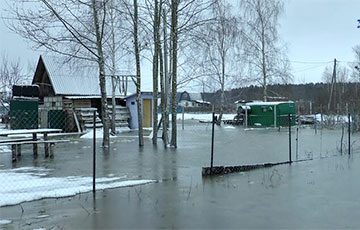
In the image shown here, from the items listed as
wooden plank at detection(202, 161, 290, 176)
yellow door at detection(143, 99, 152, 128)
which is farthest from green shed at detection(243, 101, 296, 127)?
wooden plank at detection(202, 161, 290, 176)

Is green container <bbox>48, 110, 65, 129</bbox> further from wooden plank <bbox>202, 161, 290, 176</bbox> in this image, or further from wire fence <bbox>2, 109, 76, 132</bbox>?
wooden plank <bbox>202, 161, 290, 176</bbox>

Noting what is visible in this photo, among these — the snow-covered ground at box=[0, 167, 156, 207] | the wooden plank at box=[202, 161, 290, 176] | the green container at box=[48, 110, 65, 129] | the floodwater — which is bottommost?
the floodwater

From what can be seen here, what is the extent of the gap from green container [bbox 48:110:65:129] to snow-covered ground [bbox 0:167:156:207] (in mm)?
18059

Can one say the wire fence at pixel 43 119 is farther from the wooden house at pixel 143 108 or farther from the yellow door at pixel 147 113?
the yellow door at pixel 147 113

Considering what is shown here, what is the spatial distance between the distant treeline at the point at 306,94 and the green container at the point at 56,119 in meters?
17.5

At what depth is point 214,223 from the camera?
5547 millimetres

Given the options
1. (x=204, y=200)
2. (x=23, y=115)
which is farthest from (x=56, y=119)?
(x=204, y=200)

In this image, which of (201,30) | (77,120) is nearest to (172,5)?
→ (201,30)

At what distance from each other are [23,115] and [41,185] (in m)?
17.0

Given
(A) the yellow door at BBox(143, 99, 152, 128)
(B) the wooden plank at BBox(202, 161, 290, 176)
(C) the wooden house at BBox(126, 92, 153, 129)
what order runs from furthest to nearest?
(A) the yellow door at BBox(143, 99, 152, 128) → (C) the wooden house at BBox(126, 92, 153, 129) → (B) the wooden plank at BBox(202, 161, 290, 176)

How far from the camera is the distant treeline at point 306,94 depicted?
147ft

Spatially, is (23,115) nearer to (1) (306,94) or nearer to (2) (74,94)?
(2) (74,94)

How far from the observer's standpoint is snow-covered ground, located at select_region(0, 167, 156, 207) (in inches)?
283

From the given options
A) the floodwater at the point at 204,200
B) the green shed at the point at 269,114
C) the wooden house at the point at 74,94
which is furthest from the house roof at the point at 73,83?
the floodwater at the point at 204,200
